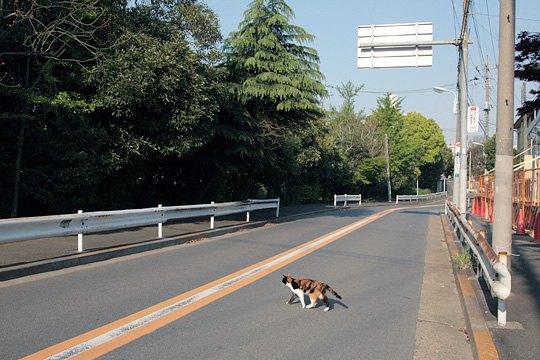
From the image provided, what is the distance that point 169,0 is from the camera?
58.2 feet

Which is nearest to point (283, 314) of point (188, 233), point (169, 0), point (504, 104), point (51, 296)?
point (51, 296)

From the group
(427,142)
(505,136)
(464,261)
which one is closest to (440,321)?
(505,136)

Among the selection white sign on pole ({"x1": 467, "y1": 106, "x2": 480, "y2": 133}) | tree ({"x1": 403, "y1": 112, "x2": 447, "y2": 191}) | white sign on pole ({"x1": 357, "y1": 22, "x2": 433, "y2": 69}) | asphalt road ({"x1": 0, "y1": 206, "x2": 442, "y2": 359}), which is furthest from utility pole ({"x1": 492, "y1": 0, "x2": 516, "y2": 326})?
tree ({"x1": 403, "y1": 112, "x2": 447, "y2": 191})

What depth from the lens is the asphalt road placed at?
5.16 m

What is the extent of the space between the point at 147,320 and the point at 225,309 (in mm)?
1083

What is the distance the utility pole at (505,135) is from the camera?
716cm

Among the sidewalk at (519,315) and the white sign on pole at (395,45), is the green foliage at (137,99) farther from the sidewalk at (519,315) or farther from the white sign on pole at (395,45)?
the sidewalk at (519,315)

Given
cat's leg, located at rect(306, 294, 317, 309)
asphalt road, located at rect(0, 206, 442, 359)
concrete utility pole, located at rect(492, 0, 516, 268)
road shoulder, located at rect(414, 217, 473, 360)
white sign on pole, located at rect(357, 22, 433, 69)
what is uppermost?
white sign on pole, located at rect(357, 22, 433, 69)

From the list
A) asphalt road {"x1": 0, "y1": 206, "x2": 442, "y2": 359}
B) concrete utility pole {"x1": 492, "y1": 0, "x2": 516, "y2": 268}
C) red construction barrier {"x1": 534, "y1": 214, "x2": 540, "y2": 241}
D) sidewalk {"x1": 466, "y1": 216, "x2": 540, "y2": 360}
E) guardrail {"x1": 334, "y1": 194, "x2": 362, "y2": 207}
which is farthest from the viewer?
guardrail {"x1": 334, "y1": 194, "x2": 362, "y2": 207}

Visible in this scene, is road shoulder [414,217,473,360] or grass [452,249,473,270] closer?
Answer: road shoulder [414,217,473,360]

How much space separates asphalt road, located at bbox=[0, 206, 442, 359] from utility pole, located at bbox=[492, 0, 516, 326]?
1644 millimetres

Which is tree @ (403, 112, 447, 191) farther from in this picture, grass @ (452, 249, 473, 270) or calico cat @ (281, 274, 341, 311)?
calico cat @ (281, 274, 341, 311)

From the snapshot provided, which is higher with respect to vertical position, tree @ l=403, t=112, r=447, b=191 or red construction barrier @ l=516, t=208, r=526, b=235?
tree @ l=403, t=112, r=447, b=191

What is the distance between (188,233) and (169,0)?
28.7ft
